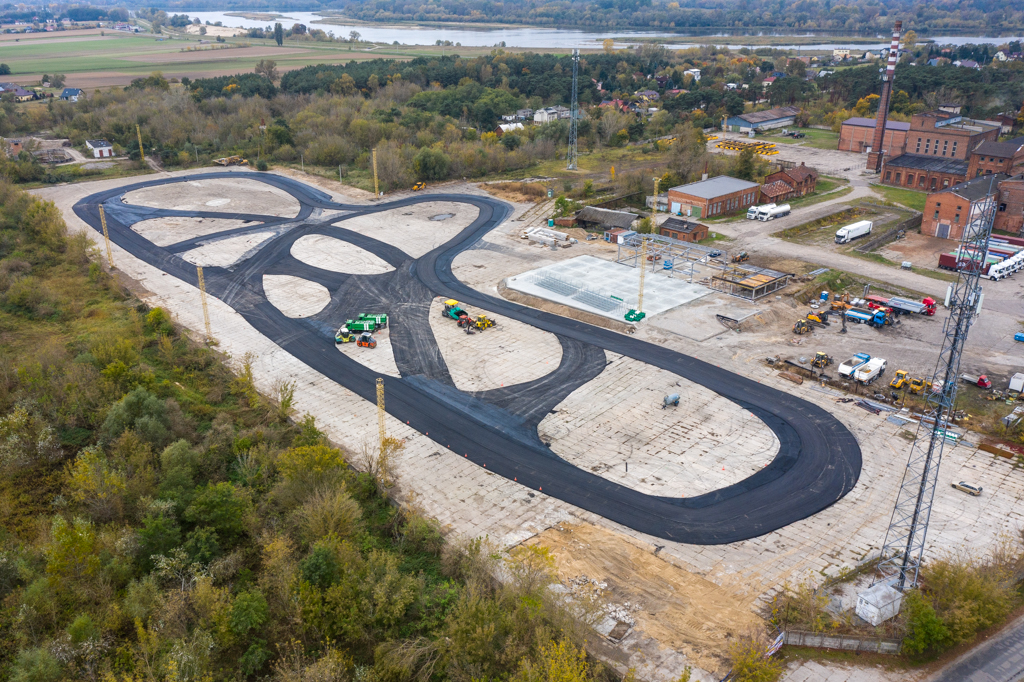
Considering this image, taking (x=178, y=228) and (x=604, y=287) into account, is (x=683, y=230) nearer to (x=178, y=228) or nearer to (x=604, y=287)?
(x=604, y=287)

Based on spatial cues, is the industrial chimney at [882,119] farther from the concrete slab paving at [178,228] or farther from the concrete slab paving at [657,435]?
the concrete slab paving at [178,228]

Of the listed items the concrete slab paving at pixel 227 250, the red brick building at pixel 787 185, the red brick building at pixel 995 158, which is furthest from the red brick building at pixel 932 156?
the concrete slab paving at pixel 227 250

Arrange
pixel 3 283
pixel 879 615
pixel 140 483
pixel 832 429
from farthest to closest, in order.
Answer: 1. pixel 3 283
2. pixel 832 429
3. pixel 140 483
4. pixel 879 615

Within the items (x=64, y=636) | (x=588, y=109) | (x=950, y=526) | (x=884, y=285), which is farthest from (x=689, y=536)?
(x=588, y=109)

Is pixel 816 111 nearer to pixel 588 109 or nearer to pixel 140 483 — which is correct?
pixel 588 109

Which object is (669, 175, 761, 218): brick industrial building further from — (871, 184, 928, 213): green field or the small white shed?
the small white shed
